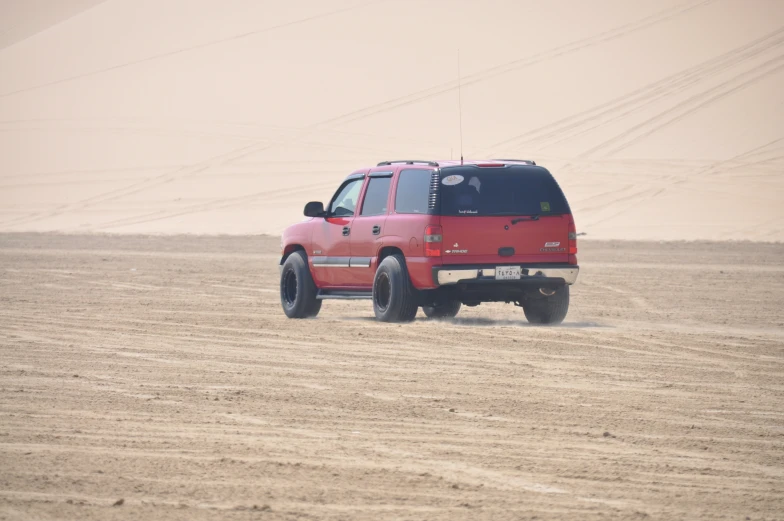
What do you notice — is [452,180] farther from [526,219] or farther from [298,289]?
[298,289]

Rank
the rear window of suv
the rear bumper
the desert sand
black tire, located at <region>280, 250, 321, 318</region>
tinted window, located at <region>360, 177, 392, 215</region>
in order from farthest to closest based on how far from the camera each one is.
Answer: black tire, located at <region>280, 250, 321, 318</region>
tinted window, located at <region>360, 177, 392, 215</region>
the rear window of suv
the rear bumper
the desert sand

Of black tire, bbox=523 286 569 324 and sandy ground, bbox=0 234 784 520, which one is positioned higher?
black tire, bbox=523 286 569 324

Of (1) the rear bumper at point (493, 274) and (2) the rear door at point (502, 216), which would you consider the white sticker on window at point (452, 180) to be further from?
(1) the rear bumper at point (493, 274)

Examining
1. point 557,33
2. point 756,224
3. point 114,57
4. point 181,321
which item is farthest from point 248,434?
point 114,57

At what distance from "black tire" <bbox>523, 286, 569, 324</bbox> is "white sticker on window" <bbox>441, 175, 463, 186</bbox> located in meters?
1.68

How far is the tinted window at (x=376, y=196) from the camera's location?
52.5ft

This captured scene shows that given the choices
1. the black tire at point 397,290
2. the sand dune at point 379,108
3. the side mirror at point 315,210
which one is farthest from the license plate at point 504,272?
the sand dune at point 379,108

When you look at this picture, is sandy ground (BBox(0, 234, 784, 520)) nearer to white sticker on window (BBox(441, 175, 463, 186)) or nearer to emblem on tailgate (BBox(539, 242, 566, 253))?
emblem on tailgate (BBox(539, 242, 566, 253))

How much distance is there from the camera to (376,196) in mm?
16188

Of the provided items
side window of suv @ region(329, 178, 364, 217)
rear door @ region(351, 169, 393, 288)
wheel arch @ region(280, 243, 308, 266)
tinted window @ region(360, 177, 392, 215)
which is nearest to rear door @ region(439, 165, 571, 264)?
rear door @ region(351, 169, 393, 288)

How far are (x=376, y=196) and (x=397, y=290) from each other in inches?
60.7

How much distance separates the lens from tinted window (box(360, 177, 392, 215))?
1600 centimetres

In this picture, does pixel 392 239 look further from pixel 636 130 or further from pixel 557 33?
pixel 557 33

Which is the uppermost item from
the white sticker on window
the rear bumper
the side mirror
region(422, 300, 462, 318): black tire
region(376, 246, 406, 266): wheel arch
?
the white sticker on window
